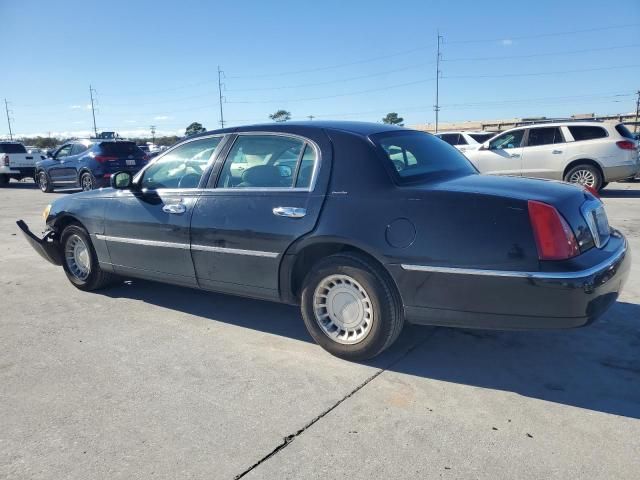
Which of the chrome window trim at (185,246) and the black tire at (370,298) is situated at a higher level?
the chrome window trim at (185,246)

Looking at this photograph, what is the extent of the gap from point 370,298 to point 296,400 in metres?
0.79

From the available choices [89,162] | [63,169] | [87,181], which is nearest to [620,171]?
[89,162]

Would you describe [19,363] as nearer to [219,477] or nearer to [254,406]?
[254,406]

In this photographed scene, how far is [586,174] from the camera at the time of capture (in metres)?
11.7

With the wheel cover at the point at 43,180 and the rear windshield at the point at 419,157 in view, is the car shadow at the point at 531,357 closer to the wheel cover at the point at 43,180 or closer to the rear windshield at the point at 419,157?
the rear windshield at the point at 419,157

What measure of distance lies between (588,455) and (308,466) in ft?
4.37

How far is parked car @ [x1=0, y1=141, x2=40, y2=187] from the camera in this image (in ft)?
67.3

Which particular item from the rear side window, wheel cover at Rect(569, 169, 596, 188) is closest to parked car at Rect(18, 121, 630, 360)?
wheel cover at Rect(569, 169, 596, 188)

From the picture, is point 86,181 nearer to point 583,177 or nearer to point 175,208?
point 175,208

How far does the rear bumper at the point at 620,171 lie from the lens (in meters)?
11.5

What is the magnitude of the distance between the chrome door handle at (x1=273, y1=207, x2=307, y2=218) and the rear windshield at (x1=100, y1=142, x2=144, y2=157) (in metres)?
13.7

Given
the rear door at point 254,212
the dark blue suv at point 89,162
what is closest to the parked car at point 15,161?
the dark blue suv at point 89,162

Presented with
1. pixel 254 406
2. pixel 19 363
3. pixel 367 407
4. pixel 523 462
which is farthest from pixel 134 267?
pixel 523 462

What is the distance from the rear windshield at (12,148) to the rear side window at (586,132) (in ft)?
66.8
